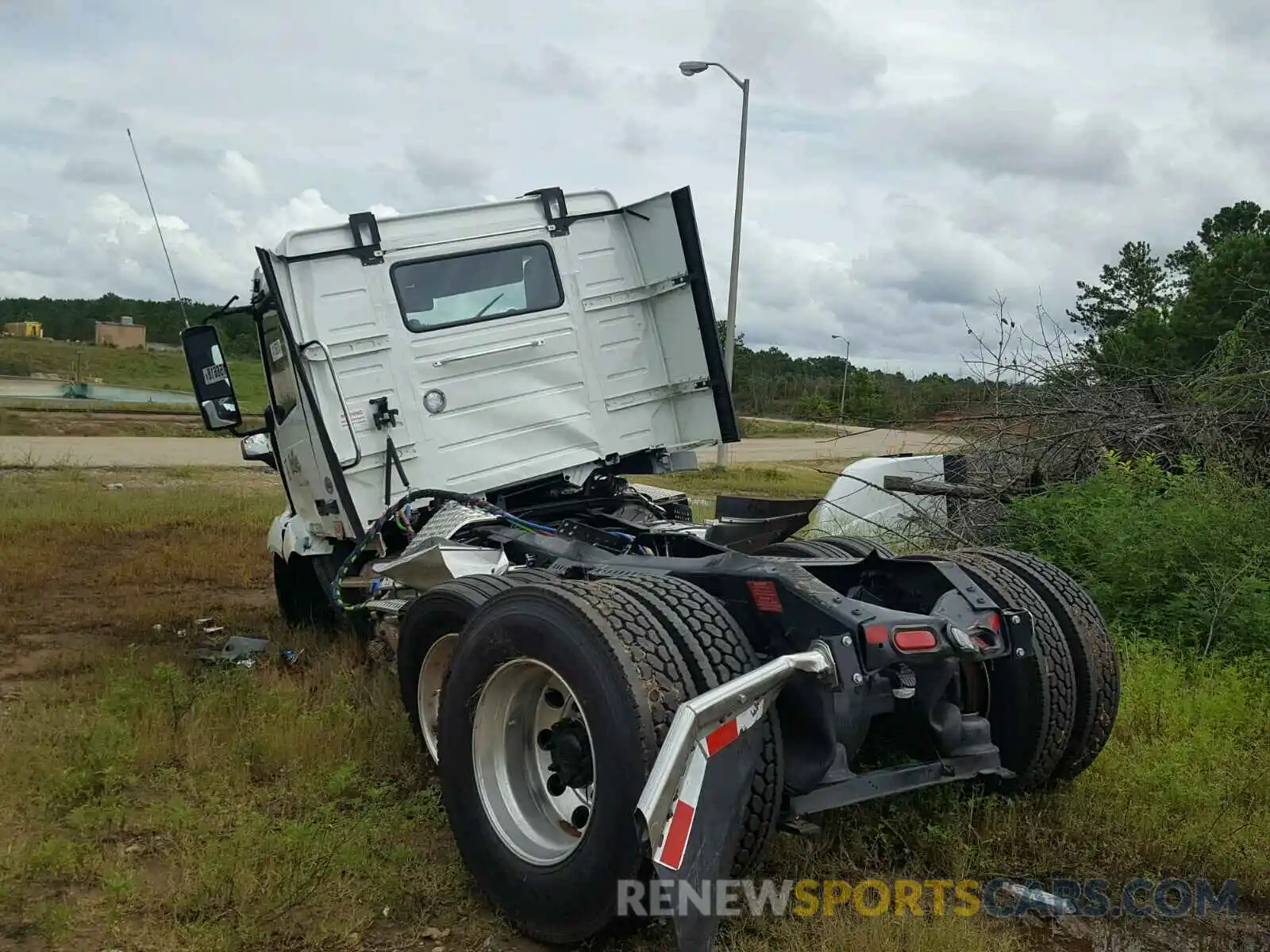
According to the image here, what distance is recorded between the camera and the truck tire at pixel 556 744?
2.88 m

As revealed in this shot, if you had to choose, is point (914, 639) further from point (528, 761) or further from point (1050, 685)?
point (528, 761)

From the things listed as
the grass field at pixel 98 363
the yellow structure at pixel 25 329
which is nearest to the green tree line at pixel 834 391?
the grass field at pixel 98 363

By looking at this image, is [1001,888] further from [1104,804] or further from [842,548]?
[842,548]

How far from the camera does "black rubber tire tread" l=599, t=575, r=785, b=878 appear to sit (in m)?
2.95

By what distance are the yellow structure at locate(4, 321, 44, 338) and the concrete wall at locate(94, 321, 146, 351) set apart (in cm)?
898

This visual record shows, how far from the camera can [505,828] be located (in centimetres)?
335

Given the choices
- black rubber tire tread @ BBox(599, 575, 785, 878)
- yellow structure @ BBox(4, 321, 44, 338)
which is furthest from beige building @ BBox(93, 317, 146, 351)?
black rubber tire tread @ BBox(599, 575, 785, 878)

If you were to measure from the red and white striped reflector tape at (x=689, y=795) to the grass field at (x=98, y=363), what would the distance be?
59.0 metres

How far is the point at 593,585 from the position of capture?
3.37 metres

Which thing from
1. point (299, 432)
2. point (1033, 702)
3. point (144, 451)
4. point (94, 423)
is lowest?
point (1033, 702)

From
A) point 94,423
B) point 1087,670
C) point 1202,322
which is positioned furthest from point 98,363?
point 1087,670

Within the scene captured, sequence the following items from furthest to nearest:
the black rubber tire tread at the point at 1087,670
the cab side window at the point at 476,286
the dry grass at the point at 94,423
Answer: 1. the dry grass at the point at 94,423
2. the cab side window at the point at 476,286
3. the black rubber tire tread at the point at 1087,670

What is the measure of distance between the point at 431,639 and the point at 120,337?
228 ft

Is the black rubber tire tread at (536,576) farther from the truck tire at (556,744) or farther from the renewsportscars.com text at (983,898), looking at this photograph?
the renewsportscars.com text at (983,898)
